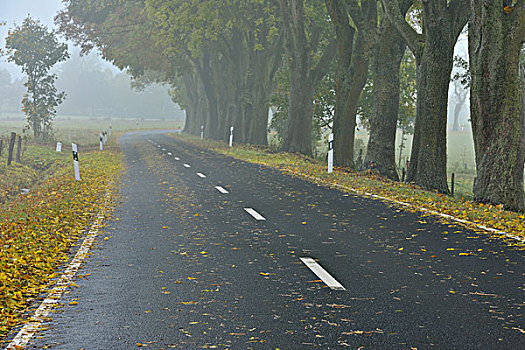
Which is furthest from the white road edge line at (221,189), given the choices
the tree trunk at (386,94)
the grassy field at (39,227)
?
the tree trunk at (386,94)

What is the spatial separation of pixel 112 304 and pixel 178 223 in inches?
212

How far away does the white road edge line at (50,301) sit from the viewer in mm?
5809

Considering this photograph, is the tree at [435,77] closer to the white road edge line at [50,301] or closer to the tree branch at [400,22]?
the tree branch at [400,22]

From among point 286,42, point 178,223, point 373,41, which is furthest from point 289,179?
point 286,42

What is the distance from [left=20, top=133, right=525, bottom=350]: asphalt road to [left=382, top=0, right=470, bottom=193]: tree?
226 inches

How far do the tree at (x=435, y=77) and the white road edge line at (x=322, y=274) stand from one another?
36.0ft

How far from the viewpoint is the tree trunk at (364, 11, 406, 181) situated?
75.0 ft

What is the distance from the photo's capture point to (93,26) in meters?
49.2

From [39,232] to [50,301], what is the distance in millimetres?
4456

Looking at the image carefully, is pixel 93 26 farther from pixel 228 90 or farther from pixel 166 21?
pixel 166 21

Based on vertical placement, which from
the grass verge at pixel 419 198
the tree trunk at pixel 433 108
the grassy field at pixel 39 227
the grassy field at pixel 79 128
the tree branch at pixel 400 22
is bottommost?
the grassy field at pixel 79 128

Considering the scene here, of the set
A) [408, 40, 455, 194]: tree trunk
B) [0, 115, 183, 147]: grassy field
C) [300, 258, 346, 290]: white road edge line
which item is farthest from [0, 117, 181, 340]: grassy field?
[0, 115, 183, 147]: grassy field

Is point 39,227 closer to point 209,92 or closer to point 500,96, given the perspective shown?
point 500,96

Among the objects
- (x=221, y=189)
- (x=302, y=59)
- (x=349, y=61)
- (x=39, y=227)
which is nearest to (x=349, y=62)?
(x=349, y=61)
